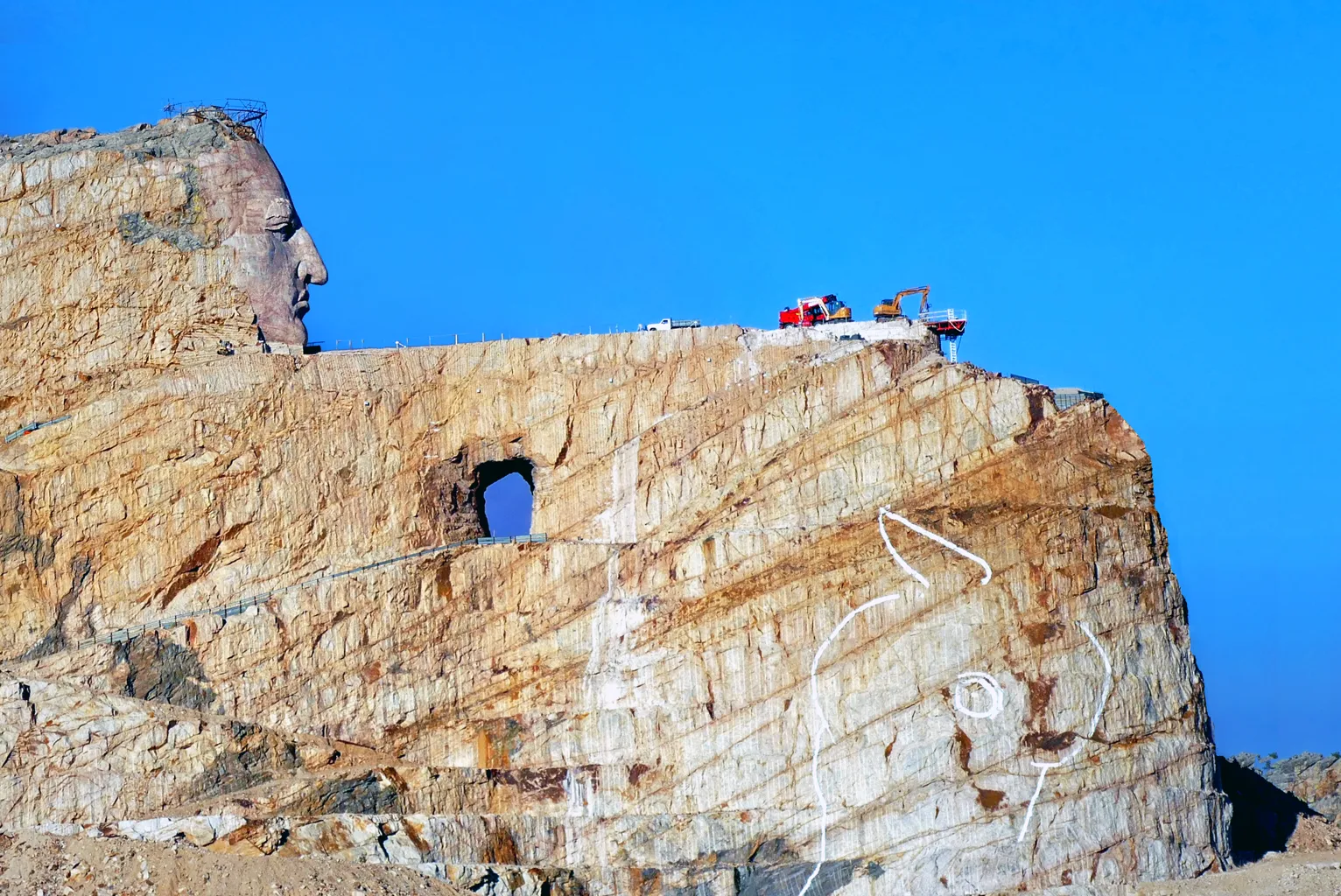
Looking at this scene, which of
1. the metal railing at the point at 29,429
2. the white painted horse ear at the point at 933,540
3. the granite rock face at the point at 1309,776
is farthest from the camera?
the granite rock face at the point at 1309,776

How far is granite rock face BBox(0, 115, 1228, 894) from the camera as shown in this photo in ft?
177

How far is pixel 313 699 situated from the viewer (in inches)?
2156

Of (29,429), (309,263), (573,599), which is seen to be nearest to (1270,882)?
(573,599)

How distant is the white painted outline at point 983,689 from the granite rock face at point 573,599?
0.07 metres

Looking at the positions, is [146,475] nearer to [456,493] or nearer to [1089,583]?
[456,493]

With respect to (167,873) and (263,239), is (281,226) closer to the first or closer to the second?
(263,239)

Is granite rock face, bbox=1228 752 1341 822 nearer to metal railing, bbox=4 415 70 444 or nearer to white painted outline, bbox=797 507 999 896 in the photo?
white painted outline, bbox=797 507 999 896

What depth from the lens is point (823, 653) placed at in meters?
55.2

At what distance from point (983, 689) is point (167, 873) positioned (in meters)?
16.4

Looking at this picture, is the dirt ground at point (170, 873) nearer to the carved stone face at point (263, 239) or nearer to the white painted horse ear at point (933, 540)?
the white painted horse ear at point (933, 540)

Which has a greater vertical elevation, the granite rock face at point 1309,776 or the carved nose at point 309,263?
the carved nose at point 309,263

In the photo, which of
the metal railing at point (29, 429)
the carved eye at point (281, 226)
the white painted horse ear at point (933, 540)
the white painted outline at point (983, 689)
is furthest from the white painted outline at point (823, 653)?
the metal railing at point (29, 429)

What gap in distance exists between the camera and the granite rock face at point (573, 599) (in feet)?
177

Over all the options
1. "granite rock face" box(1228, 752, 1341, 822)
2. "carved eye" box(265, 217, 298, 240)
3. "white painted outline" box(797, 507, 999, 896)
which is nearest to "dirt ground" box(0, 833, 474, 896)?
"white painted outline" box(797, 507, 999, 896)
